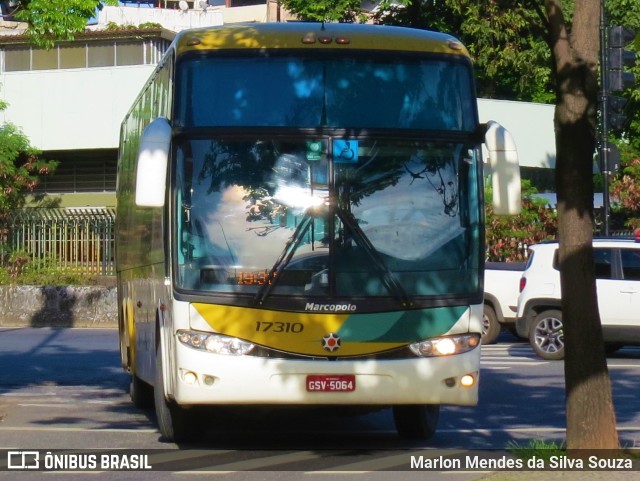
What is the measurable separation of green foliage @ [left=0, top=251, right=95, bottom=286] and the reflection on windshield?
20819 mm

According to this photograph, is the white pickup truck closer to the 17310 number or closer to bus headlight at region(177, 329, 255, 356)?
the 17310 number

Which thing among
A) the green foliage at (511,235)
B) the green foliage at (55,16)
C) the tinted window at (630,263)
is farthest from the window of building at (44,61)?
the green foliage at (55,16)

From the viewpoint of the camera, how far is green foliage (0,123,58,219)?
36.7 m

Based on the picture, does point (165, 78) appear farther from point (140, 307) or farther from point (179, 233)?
point (140, 307)

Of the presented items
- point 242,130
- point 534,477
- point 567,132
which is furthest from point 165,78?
point 534,477

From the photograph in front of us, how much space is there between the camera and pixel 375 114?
10.4m

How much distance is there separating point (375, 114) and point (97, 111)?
1199 inches

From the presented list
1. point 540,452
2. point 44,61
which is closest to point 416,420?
point 540,452

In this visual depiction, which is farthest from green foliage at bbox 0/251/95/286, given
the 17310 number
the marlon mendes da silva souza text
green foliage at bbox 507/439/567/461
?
green foliage at bbox 507/439/567/461

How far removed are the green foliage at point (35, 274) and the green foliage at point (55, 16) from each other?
16.4 m

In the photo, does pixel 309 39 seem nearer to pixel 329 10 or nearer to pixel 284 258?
pixel 284 258

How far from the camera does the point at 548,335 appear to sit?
Answer: 20.1 metres

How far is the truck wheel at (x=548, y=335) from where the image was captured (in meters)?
20.0

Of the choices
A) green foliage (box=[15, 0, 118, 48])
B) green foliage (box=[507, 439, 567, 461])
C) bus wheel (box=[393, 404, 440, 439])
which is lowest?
bus wheel (box=[393, 404, 440, 439])
